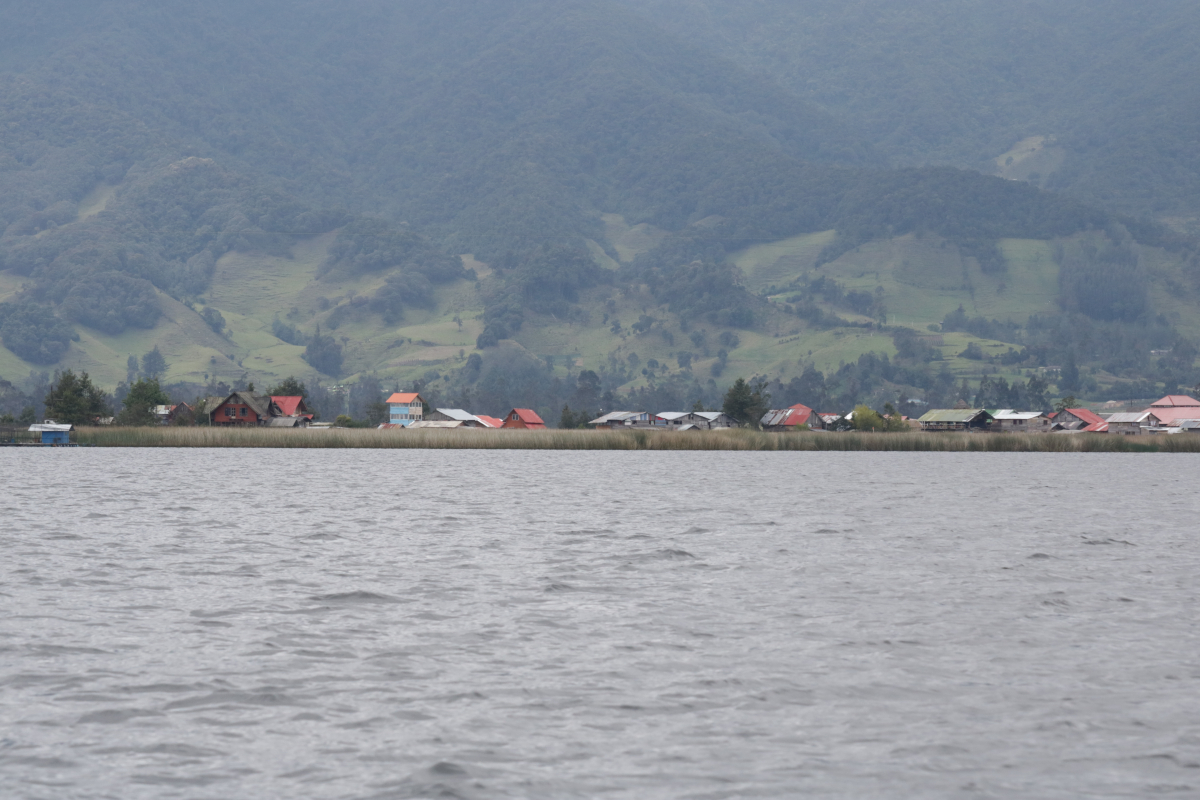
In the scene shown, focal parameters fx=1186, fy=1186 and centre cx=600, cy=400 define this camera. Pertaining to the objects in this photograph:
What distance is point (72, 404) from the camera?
7047 inches

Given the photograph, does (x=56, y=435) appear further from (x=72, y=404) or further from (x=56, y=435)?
(x=72, y=404)

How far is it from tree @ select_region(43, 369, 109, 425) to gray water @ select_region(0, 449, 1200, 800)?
461 feet

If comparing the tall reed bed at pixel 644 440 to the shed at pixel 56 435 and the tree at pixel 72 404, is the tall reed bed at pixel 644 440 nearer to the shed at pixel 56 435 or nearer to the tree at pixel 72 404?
the shed at pixel 56 435

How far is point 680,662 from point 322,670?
21.1ft

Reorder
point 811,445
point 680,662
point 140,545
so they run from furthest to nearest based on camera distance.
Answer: point 811,445 < point 140,545 < point 680,662

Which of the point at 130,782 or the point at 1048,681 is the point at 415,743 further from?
the point at 1048,681

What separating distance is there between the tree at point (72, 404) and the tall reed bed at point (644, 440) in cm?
2520

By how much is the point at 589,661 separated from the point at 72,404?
176m

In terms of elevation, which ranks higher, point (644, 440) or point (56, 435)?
point (56, 435)

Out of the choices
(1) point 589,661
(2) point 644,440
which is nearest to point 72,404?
(2) point 644,440

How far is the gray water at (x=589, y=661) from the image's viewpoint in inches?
605

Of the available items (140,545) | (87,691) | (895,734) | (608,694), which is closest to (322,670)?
(87,691)

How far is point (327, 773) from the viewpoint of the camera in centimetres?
1516

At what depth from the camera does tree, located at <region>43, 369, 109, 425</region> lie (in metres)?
178
